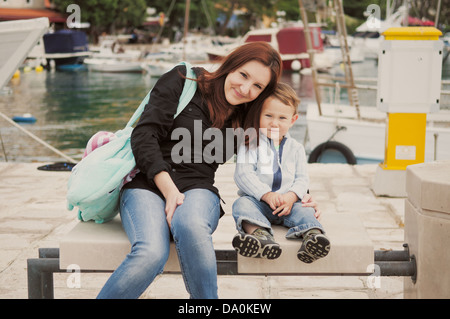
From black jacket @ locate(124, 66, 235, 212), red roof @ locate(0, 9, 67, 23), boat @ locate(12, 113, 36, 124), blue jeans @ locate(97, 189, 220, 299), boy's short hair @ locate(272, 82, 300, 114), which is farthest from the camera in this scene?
red roof @ locate(0, 9, 67, 23)

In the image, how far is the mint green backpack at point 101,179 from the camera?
2850 millimetres

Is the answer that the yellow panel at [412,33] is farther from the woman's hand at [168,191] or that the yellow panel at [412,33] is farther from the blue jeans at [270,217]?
the woman's hand at [168,191]

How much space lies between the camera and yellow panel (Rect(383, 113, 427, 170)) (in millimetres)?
6586

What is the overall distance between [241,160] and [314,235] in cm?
73

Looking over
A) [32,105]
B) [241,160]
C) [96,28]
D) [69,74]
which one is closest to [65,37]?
[69,74]

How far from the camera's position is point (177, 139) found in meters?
3.13

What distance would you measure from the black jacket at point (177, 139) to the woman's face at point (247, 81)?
181 mm

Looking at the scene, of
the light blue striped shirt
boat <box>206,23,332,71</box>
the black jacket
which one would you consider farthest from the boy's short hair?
boat <box>206,23,332,71</box>

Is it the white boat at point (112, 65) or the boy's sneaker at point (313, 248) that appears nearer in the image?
the boy's sneaker at point (313, 248)

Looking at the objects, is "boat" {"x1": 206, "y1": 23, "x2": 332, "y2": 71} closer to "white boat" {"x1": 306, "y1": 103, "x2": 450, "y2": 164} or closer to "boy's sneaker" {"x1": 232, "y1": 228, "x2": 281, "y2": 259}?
"white boat" {"x1": 306, "y1": 103, "x2": 450, "y2": 164}

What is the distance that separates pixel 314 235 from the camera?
2.64m

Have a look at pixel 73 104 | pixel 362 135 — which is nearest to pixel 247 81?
pixel 362 135

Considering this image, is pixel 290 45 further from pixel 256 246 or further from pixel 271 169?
pixel 256 246

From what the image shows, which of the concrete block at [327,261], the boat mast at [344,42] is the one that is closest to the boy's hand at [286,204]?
the concrete block at [327,261]
